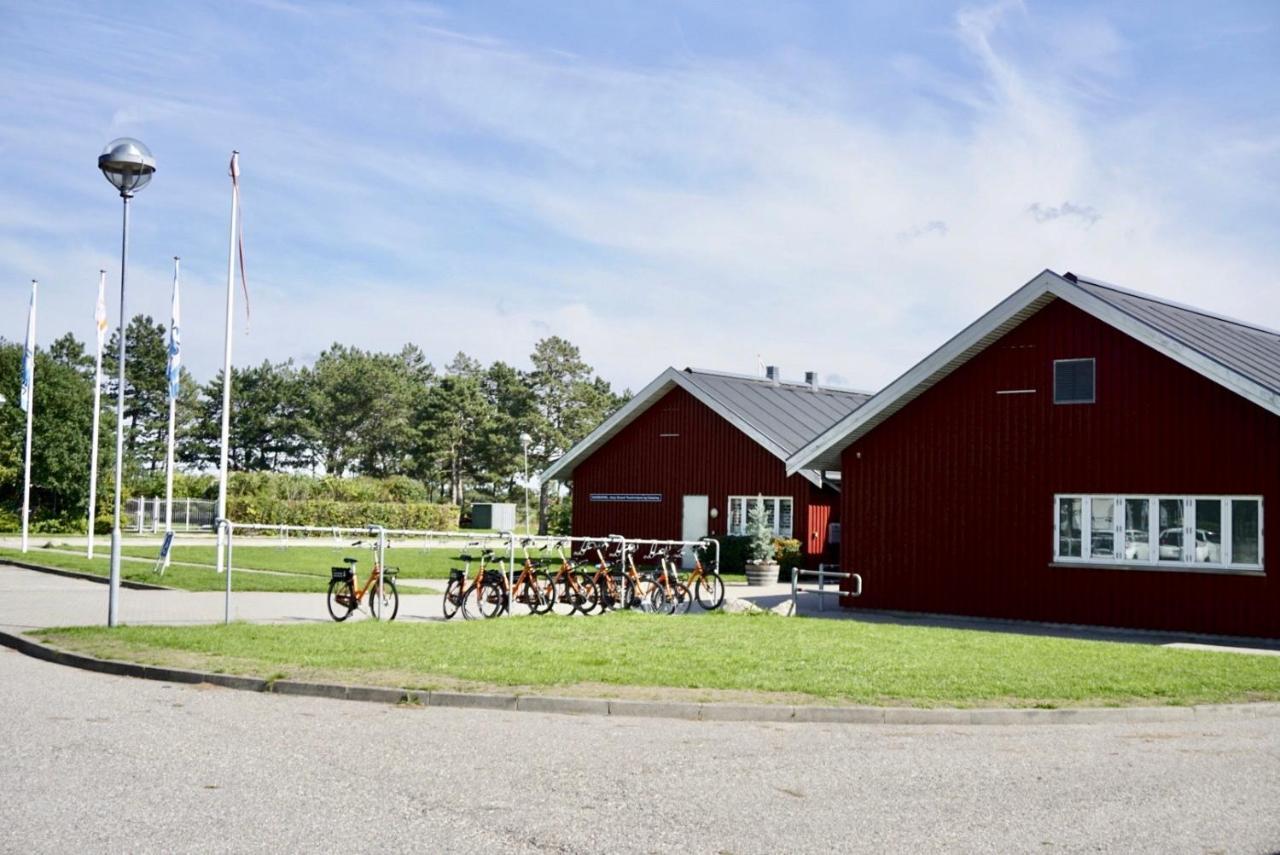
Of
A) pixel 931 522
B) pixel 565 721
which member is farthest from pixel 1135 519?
pixel 565 721

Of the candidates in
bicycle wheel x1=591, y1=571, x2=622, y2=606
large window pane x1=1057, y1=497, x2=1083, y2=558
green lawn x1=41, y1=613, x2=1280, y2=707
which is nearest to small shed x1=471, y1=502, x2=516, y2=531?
bicycle wheel x1=591, y1=571, x2=622, y2=606

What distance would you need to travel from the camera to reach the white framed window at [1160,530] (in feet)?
65.3

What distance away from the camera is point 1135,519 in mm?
21109

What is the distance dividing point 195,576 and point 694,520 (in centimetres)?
1607

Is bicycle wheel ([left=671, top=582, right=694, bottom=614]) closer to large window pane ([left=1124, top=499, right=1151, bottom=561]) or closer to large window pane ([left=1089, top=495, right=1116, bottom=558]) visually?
large window pane ([left=1089, top=495, right=1116, bottom=558])

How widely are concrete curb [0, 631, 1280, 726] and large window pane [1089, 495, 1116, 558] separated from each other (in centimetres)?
947

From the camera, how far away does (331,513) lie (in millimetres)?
58094

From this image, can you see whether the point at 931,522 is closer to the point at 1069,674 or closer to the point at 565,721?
the point at 1069,674

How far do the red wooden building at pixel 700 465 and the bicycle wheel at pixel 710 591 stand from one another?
12.8 metres

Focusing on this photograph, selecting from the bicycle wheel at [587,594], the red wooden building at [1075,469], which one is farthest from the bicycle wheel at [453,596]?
the red wooden building at [1075,469]

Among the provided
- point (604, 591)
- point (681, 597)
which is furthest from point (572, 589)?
point (681, 597)

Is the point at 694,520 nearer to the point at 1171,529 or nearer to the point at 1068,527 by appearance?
the point at 1068,527

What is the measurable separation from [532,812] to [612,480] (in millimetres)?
33622

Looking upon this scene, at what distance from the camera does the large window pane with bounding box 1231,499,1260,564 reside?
778 inches
